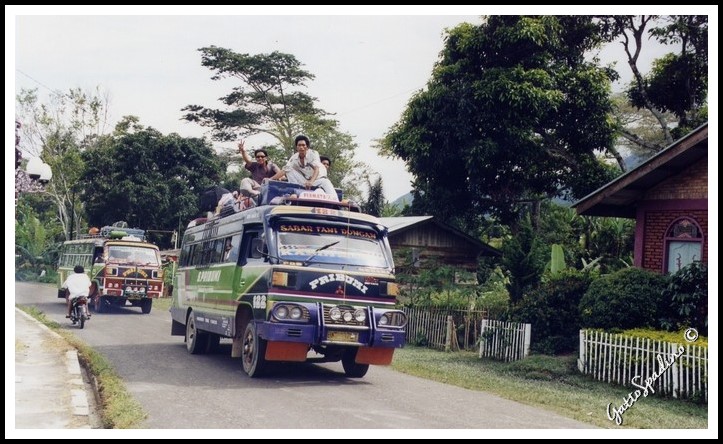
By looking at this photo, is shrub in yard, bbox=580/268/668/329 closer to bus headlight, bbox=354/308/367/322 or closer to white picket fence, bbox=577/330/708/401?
white picket fence, bbox=577/330/708/401

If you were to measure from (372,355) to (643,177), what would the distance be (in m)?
7.82

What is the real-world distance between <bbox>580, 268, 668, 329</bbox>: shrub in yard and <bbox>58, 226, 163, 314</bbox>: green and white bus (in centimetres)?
Result: 1651

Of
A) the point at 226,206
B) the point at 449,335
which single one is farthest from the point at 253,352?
the point at 449,335

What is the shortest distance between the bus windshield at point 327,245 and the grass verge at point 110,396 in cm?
317

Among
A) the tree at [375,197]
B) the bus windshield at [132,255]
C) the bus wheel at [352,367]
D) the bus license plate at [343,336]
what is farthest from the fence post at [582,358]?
the bus windshield at [132,255]

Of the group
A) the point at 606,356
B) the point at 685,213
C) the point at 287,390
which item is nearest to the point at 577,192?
the point at 685,213

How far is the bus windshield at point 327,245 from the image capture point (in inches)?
487

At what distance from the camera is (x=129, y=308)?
30000 mm

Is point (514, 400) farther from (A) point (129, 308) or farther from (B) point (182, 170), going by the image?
(B) point (182, 170)

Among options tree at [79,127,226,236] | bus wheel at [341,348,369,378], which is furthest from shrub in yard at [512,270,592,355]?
tree at [79,127,226,236]

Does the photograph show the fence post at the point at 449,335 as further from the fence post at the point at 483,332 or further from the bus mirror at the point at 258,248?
the bus mirror at the point at 258,248

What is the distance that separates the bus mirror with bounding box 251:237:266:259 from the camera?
1259 centimetres

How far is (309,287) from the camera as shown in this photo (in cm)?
1202

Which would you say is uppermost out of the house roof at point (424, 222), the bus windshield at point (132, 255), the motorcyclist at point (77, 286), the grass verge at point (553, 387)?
the house roof at point (424, 222)
